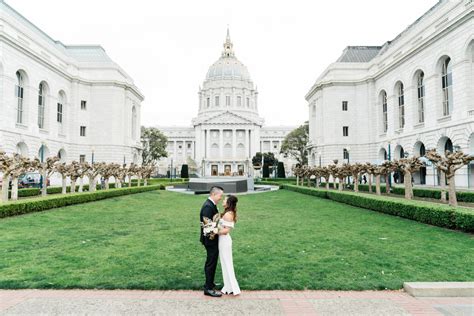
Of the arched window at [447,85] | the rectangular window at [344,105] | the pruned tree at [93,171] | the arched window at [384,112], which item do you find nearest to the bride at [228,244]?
the pruned tree at [93,171]

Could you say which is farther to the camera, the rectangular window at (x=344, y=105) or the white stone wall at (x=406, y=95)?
the rectangular window at (x=344, y=105)

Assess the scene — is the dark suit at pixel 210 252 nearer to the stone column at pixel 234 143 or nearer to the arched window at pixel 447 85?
the arched window at pixel 447 85

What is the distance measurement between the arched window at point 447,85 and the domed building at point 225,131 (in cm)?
6227

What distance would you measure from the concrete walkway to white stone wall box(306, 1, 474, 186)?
28702mm

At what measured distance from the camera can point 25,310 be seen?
16.9 feet

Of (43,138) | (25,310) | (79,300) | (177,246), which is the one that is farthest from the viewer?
(43,138)

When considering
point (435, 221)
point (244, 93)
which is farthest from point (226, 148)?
point (435, 221)

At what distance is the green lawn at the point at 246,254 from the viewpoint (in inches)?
257

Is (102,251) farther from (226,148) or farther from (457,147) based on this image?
(226,148)

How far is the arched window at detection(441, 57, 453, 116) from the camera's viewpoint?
32812 millimetres

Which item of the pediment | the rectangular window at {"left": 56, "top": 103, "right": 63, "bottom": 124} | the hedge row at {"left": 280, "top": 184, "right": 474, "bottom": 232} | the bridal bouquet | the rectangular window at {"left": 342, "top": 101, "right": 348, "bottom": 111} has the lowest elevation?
the hedge row at {"left": 280, "top": 184, "right": 474, "bottom": 232}

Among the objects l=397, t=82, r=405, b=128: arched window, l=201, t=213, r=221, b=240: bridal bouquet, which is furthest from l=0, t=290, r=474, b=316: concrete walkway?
l=397, t=82, r=405, b=128: arched window

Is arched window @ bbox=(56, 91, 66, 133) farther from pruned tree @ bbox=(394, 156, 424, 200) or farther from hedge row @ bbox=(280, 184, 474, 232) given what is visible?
pruned tree @ bbox=(394, 156, 424, 200)

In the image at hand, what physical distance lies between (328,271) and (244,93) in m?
111
